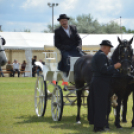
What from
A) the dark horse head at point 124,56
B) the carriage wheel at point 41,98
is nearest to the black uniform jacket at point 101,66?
the dark horse head at point 124,56

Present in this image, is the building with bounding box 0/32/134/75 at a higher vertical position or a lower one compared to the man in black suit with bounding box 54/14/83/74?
lower

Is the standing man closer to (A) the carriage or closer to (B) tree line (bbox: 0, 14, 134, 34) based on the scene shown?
(A) the carriage

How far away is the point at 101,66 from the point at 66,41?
99.2 inches

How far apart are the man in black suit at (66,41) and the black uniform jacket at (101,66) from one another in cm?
200

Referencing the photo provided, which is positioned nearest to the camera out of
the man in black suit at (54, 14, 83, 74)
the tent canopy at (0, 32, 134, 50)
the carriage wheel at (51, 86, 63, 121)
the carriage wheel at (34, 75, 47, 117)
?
the carriage wheel at (51, 86, 63, 121)

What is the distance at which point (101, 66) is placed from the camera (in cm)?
670

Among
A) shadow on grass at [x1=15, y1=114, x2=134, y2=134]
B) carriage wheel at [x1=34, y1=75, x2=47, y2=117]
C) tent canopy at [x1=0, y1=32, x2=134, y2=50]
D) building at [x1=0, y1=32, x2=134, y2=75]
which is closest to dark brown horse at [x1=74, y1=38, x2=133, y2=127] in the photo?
shadow on grass at [x1=15, y1=114, x2=134, y2=134]

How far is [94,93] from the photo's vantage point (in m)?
6.85

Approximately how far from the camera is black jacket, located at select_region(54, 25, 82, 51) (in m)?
8.95

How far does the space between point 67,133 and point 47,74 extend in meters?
2.79

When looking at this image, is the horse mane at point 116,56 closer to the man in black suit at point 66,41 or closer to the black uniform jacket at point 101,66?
the black uniform jacket at point 101,66

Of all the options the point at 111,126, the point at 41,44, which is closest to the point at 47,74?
the point at 111,126

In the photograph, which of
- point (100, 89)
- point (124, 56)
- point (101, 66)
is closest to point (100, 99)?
point (100, 89)

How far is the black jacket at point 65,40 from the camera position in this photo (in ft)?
29.3
